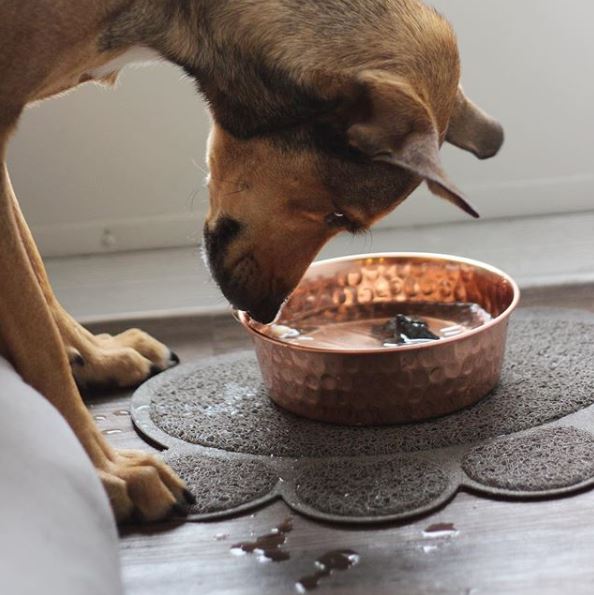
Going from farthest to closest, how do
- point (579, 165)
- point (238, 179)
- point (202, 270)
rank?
point (579, 165) < point (202, 270) < point (238, 179)

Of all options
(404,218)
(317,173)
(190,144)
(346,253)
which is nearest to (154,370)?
(317,173)

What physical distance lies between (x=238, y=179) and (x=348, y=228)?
0.64ft

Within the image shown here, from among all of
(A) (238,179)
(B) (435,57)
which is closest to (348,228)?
Result: (A) (238,179)

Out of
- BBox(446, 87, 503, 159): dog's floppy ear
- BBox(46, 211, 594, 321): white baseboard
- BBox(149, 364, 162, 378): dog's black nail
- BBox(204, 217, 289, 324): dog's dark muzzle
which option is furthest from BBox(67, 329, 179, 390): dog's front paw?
BBox(446, 87, 503, 159): dog's floppy ear

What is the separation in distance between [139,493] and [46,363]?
24 cm

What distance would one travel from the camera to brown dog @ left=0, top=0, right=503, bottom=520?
1511 mm

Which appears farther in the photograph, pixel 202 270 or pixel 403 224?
pixel 403 224

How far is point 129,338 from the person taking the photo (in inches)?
86.8

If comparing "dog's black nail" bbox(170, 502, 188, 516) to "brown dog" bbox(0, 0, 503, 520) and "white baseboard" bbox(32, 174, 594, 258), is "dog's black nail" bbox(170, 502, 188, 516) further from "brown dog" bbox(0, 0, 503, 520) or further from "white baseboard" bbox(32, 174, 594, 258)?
"white baseboard" bbox(32, 174, 594, 258)

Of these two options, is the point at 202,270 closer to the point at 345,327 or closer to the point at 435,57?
the point at 345,327

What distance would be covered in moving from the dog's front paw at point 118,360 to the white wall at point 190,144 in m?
0.95

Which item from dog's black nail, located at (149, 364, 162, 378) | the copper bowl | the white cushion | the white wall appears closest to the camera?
the white cushion

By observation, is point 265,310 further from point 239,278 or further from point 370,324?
point 370,324

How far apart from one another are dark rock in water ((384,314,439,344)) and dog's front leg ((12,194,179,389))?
49 centimetres
